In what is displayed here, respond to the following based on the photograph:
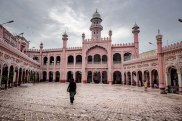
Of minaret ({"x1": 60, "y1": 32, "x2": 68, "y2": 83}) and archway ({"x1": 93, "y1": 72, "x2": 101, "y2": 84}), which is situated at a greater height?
minaret ({"x1": 60, "y1": 32, "x2": 68, "y2": 83})

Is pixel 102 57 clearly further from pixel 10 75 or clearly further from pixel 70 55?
pixel 10 75

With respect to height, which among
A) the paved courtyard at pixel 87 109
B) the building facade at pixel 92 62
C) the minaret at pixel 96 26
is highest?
the minaret at pixel 96 26

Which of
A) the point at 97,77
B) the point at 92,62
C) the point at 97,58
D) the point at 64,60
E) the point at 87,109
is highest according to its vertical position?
the point at 97,58

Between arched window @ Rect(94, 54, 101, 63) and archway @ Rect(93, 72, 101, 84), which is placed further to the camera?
arched window @ Rect(94, 54, 101, 63)

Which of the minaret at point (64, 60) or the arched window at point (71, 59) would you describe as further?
the arched window at point (71, 59)

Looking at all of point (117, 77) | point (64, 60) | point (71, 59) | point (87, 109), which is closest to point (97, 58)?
point (117, 77)

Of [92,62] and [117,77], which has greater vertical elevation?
[92,62]

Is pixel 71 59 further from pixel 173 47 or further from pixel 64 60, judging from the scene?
pixel 173 47

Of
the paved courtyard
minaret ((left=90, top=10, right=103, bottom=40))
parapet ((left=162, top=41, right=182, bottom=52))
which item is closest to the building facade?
minaret ((left=90, top=10, right=103, bottom=40))

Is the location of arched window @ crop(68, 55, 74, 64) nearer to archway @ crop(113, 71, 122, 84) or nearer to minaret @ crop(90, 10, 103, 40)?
minaret @ crop(90, 10, 103, 40)

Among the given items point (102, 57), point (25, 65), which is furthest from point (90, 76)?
point (25, 65)

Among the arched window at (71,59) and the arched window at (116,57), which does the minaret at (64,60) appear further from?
the arched window at (116,57)

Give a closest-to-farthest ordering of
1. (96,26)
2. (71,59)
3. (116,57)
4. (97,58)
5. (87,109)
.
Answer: (87,109)
(116,57)
(97,58)
(71,59)
(96,26)

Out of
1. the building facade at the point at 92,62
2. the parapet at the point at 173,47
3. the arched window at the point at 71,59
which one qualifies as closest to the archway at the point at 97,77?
the building facade at the point at 92,62
